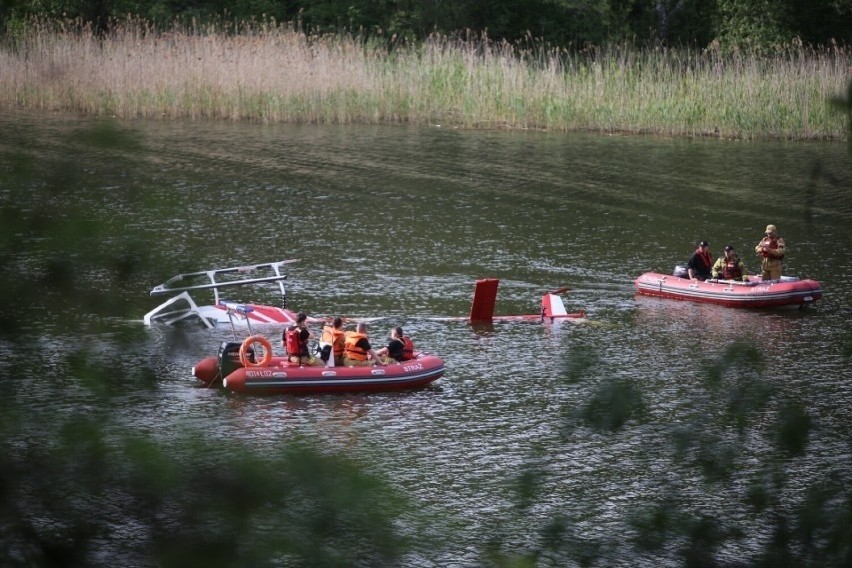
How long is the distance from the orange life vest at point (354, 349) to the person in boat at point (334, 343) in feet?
0.23

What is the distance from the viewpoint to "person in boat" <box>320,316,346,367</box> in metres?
15.8

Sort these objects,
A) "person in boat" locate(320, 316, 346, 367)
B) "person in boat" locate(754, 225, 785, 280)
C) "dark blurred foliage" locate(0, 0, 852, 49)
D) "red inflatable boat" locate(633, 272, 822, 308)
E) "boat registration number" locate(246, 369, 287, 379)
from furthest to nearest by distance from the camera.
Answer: "dark blurred foliage" locate(0, 0, 852, 49) → "person in boat" locate(754, 225, 785, 280) → "red inflatable boat" locate(633, 272, 822, 308) → "person in boat" locate(320, 316, 346, 367) → "boat registration number" locate(246, 369, 287, 379)

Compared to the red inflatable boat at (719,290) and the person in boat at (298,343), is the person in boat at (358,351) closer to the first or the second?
the person in boat at (298,343)

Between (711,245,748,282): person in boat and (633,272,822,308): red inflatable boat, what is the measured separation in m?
0.13

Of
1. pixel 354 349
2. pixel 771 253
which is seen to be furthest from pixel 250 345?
pixel 771 253

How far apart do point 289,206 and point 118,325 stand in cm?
2418

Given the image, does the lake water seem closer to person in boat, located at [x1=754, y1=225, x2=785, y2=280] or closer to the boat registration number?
the boat registration number

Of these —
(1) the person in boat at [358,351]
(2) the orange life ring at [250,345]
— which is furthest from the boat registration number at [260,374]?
(1) the person in boat at [358,351]

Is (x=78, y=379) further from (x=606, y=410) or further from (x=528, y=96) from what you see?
(x=528, y=96)

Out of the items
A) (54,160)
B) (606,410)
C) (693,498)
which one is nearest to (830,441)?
(693,498)

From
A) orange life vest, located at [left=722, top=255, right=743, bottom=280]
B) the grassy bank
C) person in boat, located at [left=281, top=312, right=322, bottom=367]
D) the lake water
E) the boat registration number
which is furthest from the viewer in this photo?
the grassy bank

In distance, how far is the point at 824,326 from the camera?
63.6 feet

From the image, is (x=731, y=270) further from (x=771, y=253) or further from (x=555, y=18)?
(x=555, y=18)

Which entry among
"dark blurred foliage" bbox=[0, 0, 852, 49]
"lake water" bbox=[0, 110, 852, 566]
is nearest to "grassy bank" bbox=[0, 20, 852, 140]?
"lake water" bbox=[0, 110, 852, 566]
